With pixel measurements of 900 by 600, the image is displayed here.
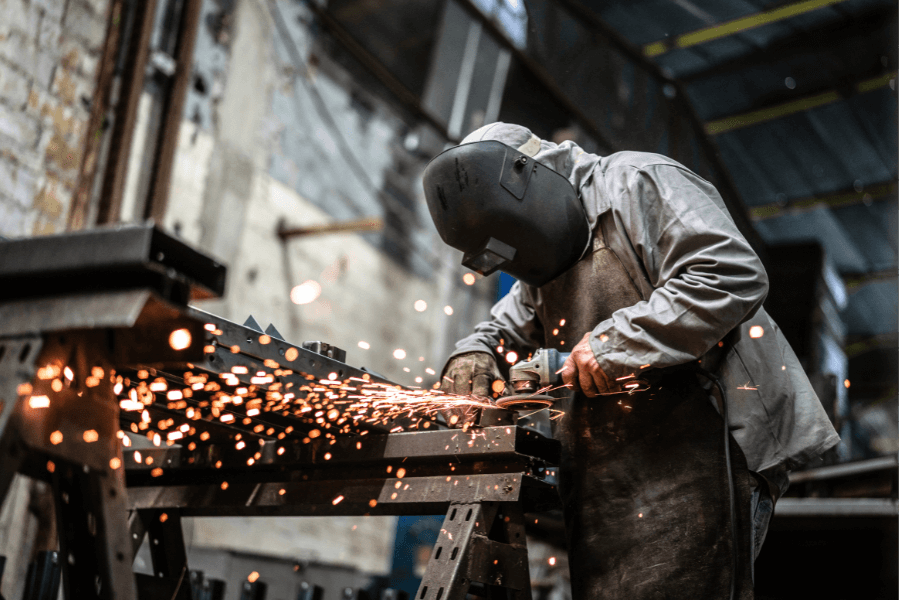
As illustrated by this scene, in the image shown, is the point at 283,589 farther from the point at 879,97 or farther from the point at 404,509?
the point at 879,97

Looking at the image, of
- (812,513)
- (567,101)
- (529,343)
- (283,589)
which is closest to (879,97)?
(567,101)

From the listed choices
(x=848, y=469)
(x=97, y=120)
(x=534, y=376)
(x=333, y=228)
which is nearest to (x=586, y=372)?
(x=534, y=376)

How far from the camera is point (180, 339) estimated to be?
135 cm

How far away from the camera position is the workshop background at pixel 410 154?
4.18m

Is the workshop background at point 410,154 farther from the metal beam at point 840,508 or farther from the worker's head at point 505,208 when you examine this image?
the worker's head at point 505,208

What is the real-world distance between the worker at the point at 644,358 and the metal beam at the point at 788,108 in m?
4.51

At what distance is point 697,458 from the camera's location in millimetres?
2012

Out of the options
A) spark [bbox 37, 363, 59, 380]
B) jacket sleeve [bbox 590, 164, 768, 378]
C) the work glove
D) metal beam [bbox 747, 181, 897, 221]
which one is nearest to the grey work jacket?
jacket sleeve [bbox 590, 164, 768, 378]

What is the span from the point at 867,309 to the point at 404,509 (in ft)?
29.5

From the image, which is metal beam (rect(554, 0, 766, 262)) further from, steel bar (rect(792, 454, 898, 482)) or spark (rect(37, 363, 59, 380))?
spark (rect(37, 363, 59, 380))

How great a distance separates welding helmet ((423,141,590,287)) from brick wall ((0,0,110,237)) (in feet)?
8.98

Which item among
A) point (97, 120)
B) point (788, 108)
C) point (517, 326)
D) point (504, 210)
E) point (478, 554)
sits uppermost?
point (788, 108)

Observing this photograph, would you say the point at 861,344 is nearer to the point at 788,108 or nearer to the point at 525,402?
the point at 788,108

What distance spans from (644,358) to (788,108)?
19.0ft
